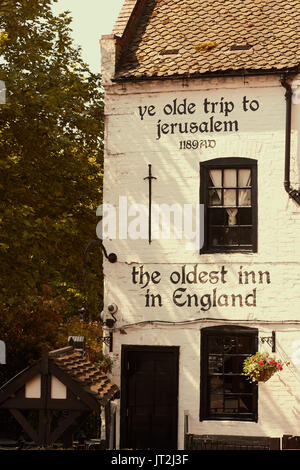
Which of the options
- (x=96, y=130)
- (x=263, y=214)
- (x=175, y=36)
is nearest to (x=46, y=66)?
(x=96, y=130)

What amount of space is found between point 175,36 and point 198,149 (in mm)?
3115

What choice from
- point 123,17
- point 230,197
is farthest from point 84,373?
point 123,17

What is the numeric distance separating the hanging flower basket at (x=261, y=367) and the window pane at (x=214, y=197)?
10.9 feet

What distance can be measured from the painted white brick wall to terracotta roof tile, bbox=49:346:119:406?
7.92 feet

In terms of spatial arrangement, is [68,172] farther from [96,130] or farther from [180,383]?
[180,383]

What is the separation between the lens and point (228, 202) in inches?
679

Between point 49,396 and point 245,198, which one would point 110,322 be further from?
point 49,396

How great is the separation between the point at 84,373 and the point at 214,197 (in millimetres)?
5363

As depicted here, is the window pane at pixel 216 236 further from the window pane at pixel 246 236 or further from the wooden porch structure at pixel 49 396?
the wooden porch structure at pixel 49 396

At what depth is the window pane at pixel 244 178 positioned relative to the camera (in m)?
17.2

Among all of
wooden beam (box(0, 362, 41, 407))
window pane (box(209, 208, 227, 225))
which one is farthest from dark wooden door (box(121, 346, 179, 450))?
wooden beam (box(0, 362, 41, 407))

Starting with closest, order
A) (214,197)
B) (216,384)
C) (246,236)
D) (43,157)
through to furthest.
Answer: (216,384), (246,236), (214,197), (43,157)

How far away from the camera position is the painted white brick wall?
54.4 ft

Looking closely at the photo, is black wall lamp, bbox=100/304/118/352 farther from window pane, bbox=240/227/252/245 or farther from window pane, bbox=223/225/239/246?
window pane, bbox=240/227/252/245
